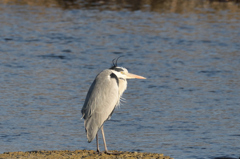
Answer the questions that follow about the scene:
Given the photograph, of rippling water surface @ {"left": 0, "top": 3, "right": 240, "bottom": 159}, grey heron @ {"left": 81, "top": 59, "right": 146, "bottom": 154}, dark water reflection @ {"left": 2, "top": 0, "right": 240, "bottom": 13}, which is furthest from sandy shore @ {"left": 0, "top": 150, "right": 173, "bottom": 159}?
dark water reflection @ {"left": 2, "top": 0, "right": 240, "bottom": 13}

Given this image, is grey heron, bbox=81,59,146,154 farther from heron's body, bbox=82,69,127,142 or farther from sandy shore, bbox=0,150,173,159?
sandy shore, bbox=0,150,173,159

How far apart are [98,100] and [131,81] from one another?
6.79 metres

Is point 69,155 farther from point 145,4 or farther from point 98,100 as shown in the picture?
point 145,4

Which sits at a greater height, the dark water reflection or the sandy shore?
the sandy shore

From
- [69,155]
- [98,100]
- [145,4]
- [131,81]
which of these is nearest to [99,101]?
[98,100]

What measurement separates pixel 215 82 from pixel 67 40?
7.59 metres

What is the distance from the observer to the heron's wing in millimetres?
7641

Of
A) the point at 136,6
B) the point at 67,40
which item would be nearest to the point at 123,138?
the point at 67,40

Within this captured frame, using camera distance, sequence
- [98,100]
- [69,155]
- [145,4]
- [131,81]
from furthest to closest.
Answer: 1. [145,4]
2. [131,81]
3. [98,100]
4. [69,155]

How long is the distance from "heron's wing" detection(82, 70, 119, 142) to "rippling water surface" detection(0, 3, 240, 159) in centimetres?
139

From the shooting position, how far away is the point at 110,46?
743 inches

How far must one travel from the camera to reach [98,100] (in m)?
7.67

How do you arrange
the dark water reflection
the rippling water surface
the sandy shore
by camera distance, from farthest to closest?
the dark water reflection
the rippling water surface
the sandy shore

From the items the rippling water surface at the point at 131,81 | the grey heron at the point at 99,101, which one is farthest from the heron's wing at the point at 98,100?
the rippling water surface at the point at 131,81
